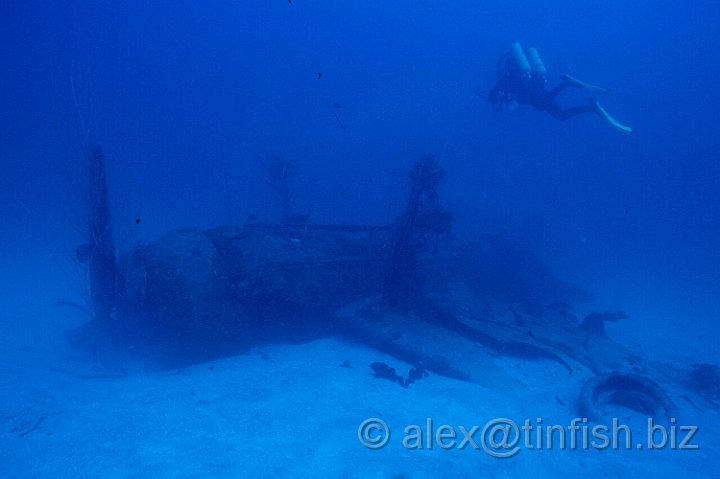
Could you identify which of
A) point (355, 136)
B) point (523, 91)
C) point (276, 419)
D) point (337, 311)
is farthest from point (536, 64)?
point (355, 136)

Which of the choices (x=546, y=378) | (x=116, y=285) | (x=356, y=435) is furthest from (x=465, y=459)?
(x=116, y=285)

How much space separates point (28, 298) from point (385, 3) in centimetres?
18925

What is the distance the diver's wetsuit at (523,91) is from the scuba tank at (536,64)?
12 cm

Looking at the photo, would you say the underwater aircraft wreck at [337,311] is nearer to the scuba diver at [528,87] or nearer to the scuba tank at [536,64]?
the scuba diver at [528,87]

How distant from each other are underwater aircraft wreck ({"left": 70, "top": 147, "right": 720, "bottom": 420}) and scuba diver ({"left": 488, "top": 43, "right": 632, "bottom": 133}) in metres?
7.28

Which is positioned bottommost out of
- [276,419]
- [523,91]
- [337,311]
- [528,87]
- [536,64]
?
[276,419]

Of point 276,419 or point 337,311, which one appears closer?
point 276,419

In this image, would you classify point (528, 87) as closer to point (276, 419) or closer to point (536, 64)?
point (536, 64)

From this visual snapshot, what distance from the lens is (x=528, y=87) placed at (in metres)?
14.0

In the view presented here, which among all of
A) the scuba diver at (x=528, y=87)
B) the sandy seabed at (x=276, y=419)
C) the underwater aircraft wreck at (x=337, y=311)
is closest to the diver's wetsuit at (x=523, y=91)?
the scuba diver at (x=528, y=87)

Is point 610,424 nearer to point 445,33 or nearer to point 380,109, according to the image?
point 380,109

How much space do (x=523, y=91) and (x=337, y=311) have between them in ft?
35.7

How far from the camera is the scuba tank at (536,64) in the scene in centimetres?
1373

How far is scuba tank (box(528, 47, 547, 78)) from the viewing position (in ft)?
45.1
